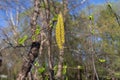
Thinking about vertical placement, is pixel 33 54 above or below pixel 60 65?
above

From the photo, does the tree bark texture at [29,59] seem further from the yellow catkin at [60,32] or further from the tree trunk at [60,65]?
the yellow catkin at [60,32]

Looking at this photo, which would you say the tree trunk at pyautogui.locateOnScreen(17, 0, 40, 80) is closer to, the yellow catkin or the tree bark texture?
the tree bark texture

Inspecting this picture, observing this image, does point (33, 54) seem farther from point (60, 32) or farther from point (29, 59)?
point (60, 32)

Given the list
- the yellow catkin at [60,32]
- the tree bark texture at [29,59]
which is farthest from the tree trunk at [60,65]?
the tree bark texture at [29,59]

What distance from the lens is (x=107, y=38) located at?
18.9 meters

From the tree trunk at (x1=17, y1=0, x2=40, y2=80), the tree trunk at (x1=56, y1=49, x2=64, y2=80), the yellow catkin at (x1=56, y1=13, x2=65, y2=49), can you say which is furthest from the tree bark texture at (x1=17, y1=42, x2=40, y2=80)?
the yellow catkin at (x1=56, y1=13, x2=65, y2=49)

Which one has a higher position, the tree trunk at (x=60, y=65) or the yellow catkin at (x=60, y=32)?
the yellow catkin at (x=60, y=32)

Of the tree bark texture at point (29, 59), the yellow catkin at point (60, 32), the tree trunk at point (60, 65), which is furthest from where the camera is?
the tree bark texture at point (29, 59)

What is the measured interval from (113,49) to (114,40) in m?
1.10

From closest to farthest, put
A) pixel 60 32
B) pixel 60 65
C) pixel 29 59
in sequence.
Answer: pixel 60 32 → pixel 60 65 → pixel 29 59

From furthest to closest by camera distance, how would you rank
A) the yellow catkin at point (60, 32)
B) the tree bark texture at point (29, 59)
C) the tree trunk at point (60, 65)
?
the tree bark texture at point (29, 59), the tree trunk at point (60, 65), the yellow catkin at point (60, 32)

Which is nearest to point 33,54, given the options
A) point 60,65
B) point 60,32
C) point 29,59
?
point 29,59

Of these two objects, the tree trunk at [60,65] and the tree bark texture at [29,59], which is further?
the tree bark texture at [29,59]

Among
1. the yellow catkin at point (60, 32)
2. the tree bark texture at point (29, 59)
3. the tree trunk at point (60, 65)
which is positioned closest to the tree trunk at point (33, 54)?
the tree bark texture at point (29, 59)
